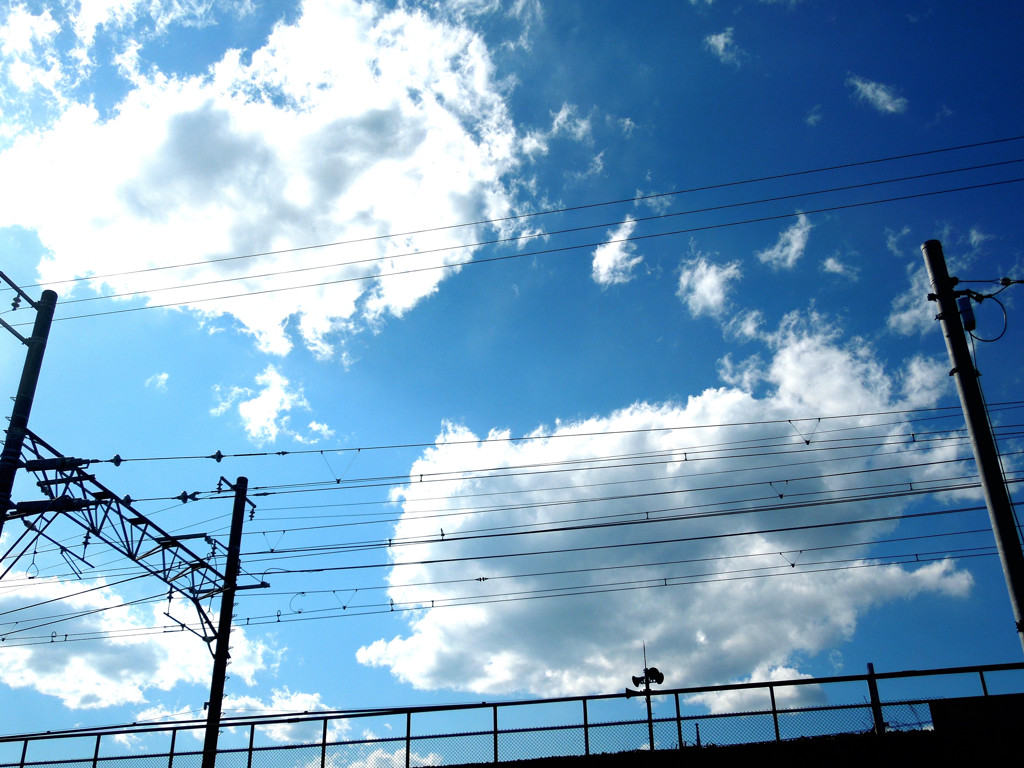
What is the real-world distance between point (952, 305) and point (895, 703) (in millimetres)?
7775

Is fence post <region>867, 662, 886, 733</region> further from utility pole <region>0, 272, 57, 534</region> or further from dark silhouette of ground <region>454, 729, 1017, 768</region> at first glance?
utility pole <region>0, 272, 57, 534</region>

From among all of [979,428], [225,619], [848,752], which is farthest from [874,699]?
[225,619]

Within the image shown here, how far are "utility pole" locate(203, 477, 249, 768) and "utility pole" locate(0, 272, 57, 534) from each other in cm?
831

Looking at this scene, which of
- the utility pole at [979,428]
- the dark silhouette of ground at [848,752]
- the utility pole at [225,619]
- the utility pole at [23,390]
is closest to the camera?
the utility pole at [979,428]

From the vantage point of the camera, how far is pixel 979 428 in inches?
506

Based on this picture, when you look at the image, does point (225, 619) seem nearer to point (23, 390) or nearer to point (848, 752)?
point (23, 390)

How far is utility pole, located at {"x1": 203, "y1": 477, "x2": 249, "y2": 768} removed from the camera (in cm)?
2289

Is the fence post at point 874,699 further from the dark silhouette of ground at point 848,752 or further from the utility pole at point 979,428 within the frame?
the utility pole at point 979,428

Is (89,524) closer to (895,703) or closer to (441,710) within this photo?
(441,710)

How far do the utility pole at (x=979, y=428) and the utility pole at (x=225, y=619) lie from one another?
60.8 ft

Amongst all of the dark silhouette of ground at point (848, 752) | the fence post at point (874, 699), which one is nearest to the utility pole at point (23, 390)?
the dark silhouette of ground at point (848, 752)

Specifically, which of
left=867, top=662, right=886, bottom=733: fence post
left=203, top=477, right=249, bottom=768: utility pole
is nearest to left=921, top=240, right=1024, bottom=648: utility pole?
left=867, top=662, right=886, bottom=733: fence post

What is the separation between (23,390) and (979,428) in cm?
2145

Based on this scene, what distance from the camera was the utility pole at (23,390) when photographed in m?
19.3
